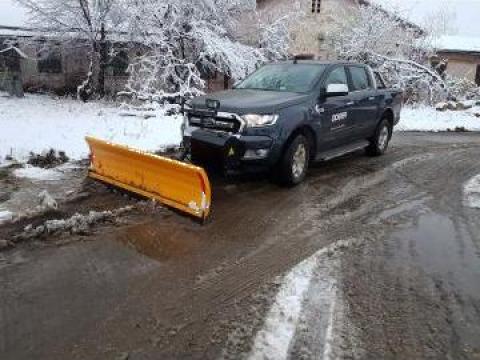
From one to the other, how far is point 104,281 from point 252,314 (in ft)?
4.45

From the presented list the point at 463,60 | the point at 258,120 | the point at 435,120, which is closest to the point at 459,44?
the point at 463,60

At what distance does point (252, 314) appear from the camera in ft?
12.9

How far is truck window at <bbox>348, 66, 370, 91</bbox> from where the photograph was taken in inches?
348

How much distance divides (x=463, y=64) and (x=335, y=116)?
115ft

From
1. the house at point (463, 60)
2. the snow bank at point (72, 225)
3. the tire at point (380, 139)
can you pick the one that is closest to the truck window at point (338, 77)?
the tire at point (380, 139)

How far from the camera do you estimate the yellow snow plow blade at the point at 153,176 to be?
5.57 meters

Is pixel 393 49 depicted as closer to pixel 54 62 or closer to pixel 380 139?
pixel 54 62

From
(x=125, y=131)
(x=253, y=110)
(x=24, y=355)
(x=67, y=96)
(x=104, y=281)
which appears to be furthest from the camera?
(x=67, y=96)

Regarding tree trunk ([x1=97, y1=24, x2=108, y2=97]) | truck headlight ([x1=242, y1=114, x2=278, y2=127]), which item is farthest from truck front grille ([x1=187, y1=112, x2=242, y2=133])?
tree trunk ([x1=97, y1=24, x2=108, y2=97])

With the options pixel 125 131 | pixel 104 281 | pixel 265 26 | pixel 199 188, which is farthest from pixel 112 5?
pixel 104 281

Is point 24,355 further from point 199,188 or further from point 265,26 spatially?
point 265,26

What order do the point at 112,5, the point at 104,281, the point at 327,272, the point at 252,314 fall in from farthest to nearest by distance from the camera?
the point at 112,5
the point at 327,272
the point at 104,281
the point at 252,314

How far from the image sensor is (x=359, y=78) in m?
9.11

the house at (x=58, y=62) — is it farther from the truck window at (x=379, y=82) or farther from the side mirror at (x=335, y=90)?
the side mirror at (x=335, y=90)
